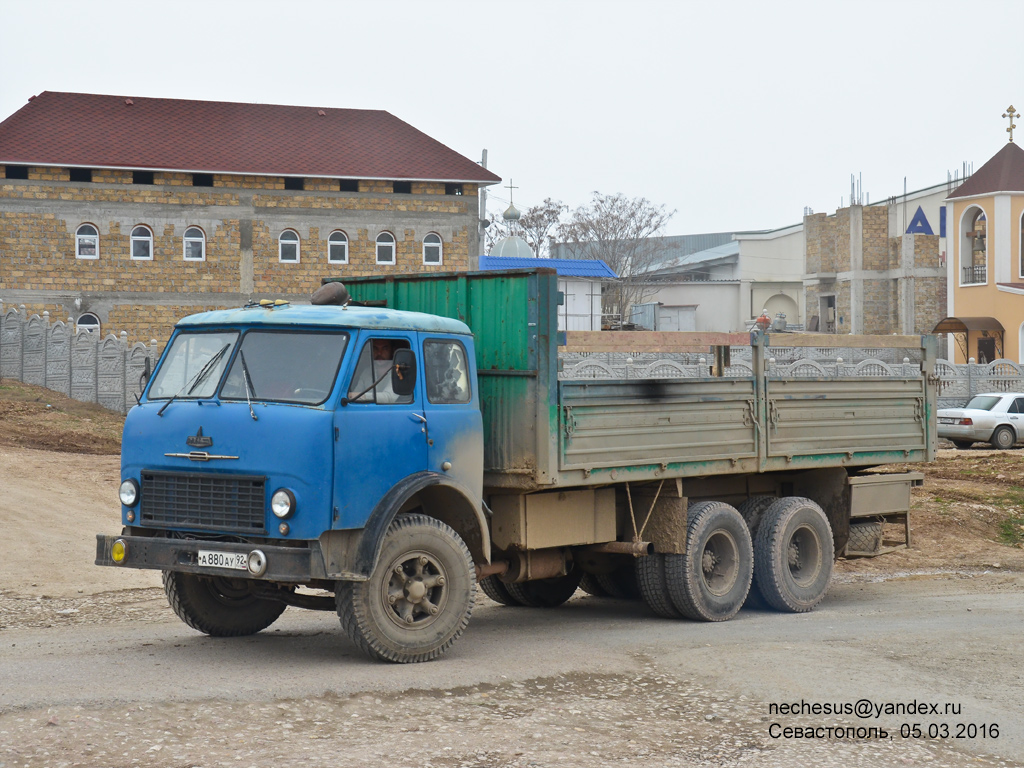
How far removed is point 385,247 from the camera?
4762 cm

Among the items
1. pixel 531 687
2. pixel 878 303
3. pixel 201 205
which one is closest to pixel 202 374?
pixel 531 687

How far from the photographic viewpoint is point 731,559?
34.6 feet

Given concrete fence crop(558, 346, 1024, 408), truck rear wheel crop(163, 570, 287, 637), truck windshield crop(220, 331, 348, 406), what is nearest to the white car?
concrete fence crop(558, 346, 1024, 408)

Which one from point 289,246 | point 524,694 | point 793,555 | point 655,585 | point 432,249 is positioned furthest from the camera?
point 432,249

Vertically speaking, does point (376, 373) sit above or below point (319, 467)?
above

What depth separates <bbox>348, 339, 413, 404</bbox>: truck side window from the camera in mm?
7809

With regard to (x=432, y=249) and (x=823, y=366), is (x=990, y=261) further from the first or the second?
(x=432, y=249)

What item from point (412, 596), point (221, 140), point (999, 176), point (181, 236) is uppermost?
point (221, 140)

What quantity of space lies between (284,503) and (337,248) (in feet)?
133

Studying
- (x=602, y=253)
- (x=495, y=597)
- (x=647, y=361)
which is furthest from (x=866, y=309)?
(x=495, y=597)

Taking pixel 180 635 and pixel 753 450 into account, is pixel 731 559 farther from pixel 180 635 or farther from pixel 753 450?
pixel 180 635

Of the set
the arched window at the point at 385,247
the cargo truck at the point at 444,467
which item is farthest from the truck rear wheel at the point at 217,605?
the arched window at the point at 385,247

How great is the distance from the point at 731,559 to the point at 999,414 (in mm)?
19902

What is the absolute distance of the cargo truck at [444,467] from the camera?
7.59m
